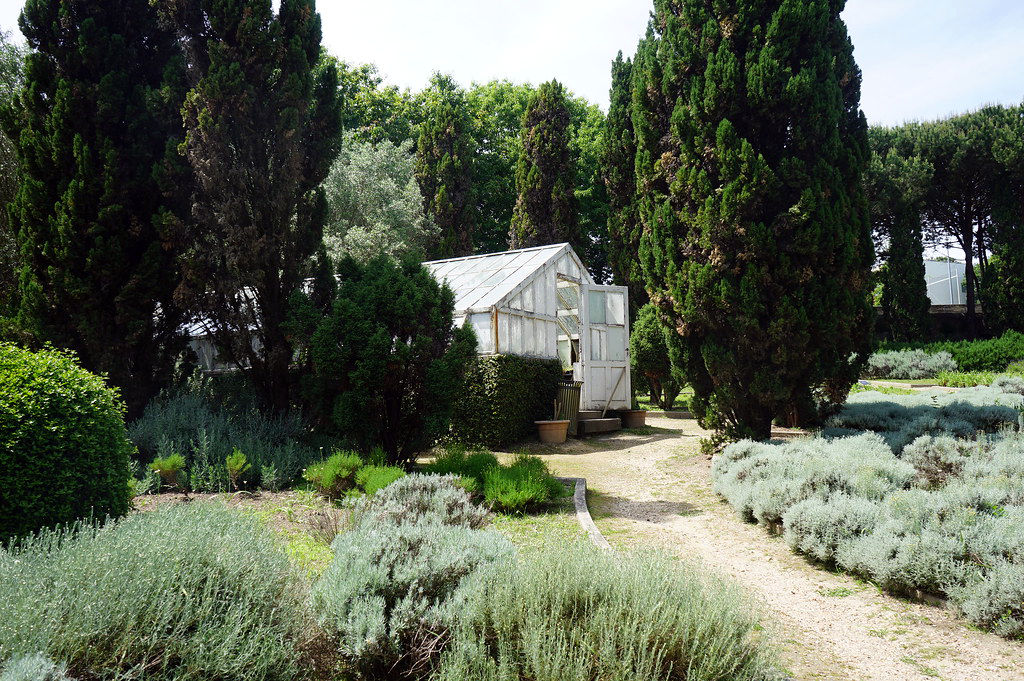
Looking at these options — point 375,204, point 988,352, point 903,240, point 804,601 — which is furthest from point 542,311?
point 903,240

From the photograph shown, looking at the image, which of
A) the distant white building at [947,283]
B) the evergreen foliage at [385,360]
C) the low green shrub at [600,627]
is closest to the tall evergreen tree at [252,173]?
the evergreen foliage at [385,360]

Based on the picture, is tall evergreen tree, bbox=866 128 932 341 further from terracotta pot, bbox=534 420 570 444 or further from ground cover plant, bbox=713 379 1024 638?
terracotta pot, bbox=534 420 570 444

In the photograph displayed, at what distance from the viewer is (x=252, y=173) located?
884 centimetres

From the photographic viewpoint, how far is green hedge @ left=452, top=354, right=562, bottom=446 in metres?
11.9

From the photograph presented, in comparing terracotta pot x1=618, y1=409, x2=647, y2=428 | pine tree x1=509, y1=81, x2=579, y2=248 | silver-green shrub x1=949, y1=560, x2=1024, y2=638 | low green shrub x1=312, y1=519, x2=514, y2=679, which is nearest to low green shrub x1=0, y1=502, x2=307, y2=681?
low green shrub x1=312, y1=519, x2=514, y2=679

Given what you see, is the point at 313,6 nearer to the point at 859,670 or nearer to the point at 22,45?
the point at 22,45

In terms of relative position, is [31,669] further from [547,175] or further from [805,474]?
[547,175]

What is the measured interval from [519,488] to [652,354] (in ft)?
38.3

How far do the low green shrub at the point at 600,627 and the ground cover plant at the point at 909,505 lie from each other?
212 cm

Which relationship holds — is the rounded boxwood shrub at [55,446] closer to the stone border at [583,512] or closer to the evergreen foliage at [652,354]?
the stone border at [583,512]

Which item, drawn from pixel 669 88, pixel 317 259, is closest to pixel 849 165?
pixel 669 88

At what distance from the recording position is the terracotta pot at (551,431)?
12531 millimetres

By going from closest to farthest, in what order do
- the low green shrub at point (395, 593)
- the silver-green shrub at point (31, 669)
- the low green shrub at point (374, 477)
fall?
1. the silver-green shrub at point (31, 669)
2. the low green shrub at point (395, 593)
3. the low green shrub at point (374, 477)

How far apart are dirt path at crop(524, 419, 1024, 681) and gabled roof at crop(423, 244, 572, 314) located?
17.8 feet
